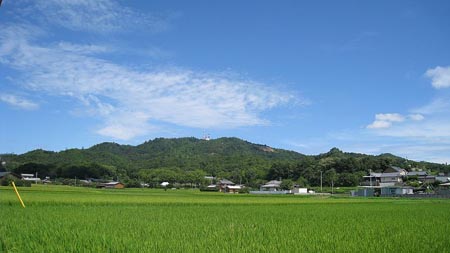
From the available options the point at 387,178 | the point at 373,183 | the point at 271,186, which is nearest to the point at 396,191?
the point at 387,178

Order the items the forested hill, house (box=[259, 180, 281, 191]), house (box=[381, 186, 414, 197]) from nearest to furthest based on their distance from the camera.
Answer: house (box=[381, 186, 414, 197]) → the forested hill → house (box=[259, 180, 281, 191])

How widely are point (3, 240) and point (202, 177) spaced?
376 ft

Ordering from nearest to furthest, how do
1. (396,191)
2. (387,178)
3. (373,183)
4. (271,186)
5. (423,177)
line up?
(396,191)
(423,177)
(387,178)
(373,183)
(271,186)

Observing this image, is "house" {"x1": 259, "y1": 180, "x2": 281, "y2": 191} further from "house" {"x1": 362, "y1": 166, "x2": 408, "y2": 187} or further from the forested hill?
"house" {"x1": 362, "y1": 166, "x2": 408, "y2": 187}

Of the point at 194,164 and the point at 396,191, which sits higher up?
the point at 194,164

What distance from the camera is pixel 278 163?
125812mm

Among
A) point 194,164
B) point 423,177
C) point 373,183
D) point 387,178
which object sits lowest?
point 373,183

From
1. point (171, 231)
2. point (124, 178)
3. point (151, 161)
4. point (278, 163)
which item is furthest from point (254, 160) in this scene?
point (171, 231)

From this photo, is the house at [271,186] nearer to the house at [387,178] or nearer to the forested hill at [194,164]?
the forested hill at [194,164]

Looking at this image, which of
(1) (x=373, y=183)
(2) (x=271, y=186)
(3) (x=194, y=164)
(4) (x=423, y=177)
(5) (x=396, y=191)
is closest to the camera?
(5) (x=396, y=191)

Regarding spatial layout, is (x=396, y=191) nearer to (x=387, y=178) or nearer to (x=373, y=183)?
(x=387, y=178)

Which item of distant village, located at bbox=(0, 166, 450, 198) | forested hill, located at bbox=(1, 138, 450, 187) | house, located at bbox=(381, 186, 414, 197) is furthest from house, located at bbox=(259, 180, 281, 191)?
house, located at bbox=(381, 186, 414, 197)

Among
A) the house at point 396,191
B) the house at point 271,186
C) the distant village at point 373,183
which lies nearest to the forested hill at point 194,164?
the distant village at point 373,183

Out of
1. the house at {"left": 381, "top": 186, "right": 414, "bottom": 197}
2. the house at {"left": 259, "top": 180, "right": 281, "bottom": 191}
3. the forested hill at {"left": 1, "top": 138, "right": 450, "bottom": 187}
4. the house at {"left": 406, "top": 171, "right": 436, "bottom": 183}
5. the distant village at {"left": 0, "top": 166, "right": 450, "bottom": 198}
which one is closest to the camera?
the house at {"left": 381, "top": 186, "right": 414, "bottom": 197}
